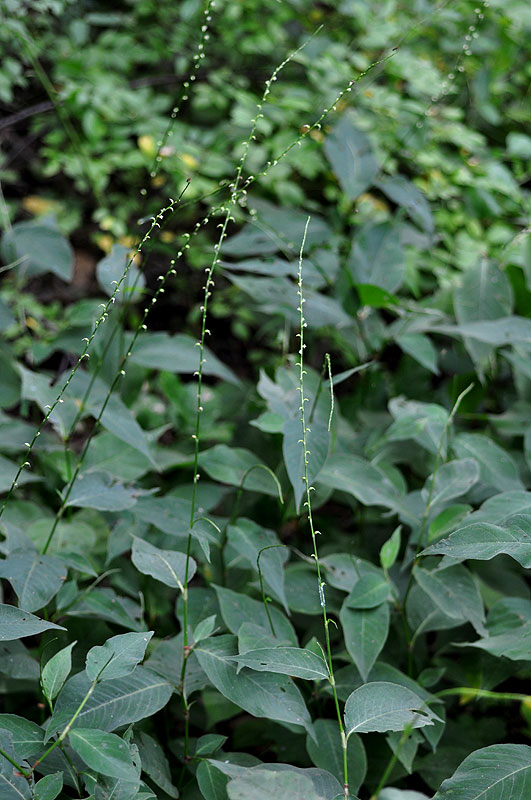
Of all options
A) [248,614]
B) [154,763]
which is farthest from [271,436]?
[154,763]

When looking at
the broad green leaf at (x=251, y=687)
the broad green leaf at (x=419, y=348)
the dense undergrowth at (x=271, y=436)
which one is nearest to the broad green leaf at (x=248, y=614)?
the dense undergrowth at (x=271, y=436)

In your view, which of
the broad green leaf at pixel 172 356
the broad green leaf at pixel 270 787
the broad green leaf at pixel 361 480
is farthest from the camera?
the broad green leaf at pixel 172 356

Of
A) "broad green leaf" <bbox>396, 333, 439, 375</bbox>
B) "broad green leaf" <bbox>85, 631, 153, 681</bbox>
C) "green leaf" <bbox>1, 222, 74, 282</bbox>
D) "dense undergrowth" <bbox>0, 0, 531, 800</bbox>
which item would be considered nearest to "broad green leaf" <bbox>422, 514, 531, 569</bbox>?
"dense undergrowth" <bbox>0, 0, 531, 800</bbox>

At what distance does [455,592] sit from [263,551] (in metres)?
0.36

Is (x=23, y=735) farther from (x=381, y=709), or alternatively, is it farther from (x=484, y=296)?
(x=484, y=296)

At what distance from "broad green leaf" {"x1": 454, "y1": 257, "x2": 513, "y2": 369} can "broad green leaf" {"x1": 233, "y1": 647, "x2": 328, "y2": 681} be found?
1091 millimetres

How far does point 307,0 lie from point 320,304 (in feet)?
6.02

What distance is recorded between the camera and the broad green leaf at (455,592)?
120 cm

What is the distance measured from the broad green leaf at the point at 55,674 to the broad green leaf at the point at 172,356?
0.75 m

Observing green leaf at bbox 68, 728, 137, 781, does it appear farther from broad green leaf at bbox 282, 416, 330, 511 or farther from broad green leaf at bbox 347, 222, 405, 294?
broad green leaf at bbox 347, 222, 405, 294

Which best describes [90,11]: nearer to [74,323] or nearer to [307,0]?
[307,0]

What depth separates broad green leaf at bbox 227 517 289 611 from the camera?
1.19 m

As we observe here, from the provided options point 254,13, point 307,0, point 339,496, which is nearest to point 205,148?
point 254,13

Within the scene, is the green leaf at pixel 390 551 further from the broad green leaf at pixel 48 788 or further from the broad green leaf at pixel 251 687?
the broad green leaf at pixel 48 788
